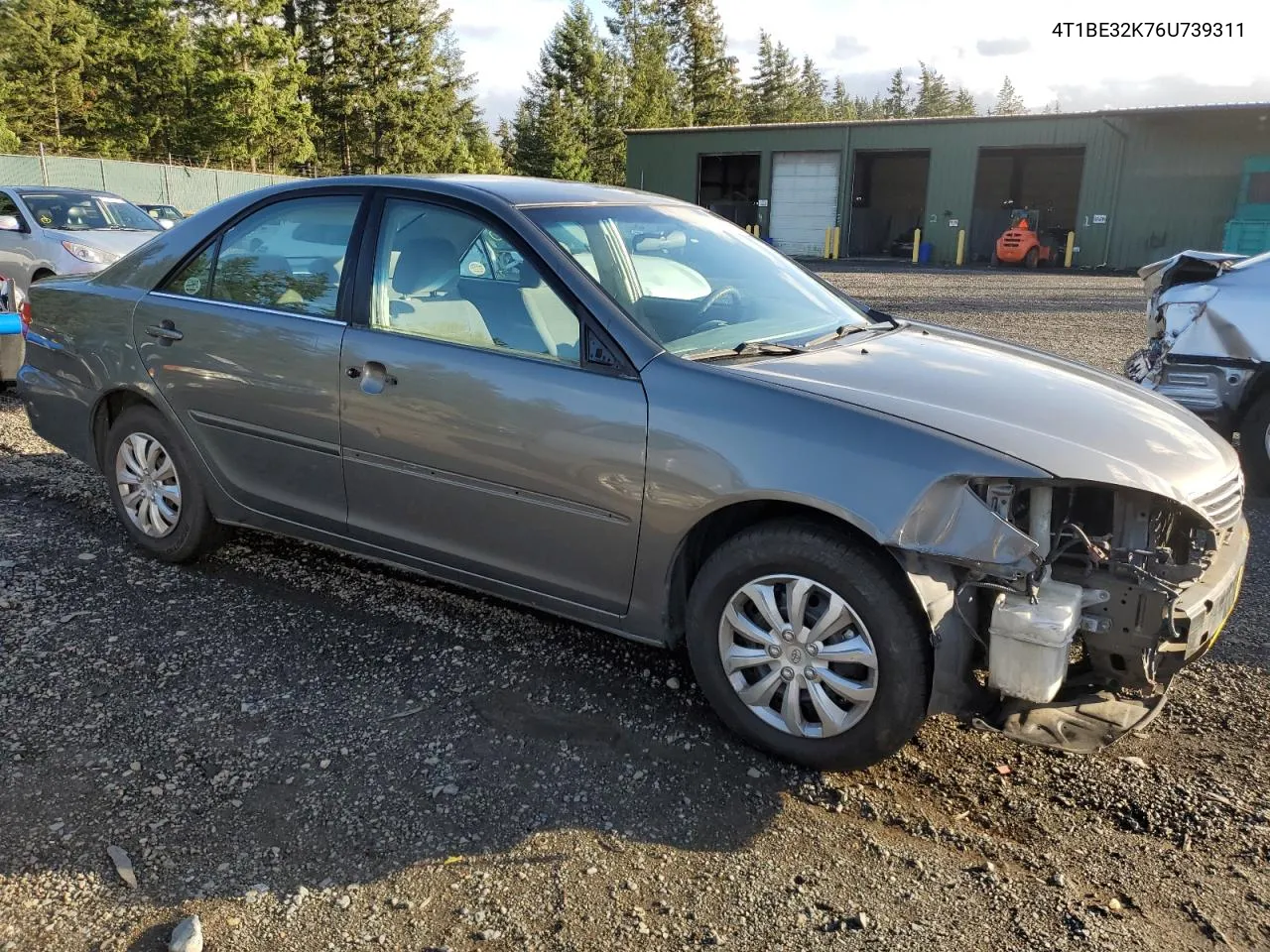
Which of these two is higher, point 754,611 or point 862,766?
point 754,611

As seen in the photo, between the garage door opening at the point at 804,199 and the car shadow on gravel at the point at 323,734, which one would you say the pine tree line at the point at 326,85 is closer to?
the garage door opening at the point at 804,199

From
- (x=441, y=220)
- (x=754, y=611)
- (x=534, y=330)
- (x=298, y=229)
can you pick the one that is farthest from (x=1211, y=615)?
(x=298, y=229)

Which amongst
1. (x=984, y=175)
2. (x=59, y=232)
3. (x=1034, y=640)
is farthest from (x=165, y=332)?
(x=984, y=175)

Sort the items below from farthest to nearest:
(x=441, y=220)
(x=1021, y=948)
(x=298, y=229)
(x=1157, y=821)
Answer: (x=298, y=229)
(x=441, y=220)
(x=1157, y=821)
(x=1021, y=948)

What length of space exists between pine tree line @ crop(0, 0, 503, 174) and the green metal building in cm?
2031

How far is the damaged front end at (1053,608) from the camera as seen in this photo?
2607 millimetres

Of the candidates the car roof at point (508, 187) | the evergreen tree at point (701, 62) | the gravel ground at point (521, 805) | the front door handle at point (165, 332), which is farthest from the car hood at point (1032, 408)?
the evergreen tree at point (701, 62)

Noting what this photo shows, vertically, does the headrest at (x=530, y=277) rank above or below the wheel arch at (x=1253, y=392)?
above

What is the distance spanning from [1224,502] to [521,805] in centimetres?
227

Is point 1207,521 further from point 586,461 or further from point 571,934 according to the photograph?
→ point 571,934

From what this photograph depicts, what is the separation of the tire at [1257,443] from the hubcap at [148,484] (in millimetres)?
5945

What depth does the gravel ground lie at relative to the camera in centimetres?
240

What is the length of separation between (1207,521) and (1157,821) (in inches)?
33.6

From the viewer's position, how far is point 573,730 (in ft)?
10.6
